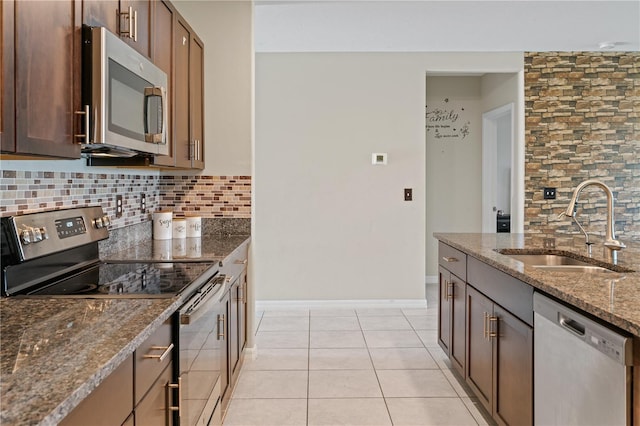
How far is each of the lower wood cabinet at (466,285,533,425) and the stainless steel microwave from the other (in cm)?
164

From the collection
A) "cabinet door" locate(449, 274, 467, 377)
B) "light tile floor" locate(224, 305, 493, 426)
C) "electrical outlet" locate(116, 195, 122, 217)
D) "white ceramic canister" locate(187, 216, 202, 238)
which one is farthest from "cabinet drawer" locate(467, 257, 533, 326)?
"electrical outlet" locate(116, 195, 122, 217)

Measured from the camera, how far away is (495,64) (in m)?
4.62

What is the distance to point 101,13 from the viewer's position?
1637 mm

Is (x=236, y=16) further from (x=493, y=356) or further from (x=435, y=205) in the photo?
(x=435, y=205)

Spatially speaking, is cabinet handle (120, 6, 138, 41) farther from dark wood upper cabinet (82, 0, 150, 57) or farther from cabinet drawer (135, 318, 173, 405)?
cabinet drawer (135, 318, 173, 405)

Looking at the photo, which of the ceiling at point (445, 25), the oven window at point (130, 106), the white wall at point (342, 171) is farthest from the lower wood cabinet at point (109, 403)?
the white wall at point (342, 171)

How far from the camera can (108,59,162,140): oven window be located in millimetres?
1576

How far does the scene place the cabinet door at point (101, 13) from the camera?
153 cm

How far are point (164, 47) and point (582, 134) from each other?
4.07 metres

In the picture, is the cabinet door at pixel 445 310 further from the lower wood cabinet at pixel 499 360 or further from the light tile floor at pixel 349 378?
the lower wood cabinet at pixel 499 360

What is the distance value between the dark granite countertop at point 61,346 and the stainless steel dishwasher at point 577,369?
1.20 meters

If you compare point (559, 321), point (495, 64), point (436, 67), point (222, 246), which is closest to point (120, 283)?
point (222, 246)

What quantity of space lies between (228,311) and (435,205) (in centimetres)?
374

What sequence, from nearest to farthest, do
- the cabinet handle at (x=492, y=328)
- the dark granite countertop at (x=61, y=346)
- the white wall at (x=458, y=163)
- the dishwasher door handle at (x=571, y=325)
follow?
the dark granite countertop at (x=61, y=346) < the dishwasher door handle at (x=571, y=325) < the cabinet handle at (x=492, y=328) < the white wall at (x=458, y=163)
